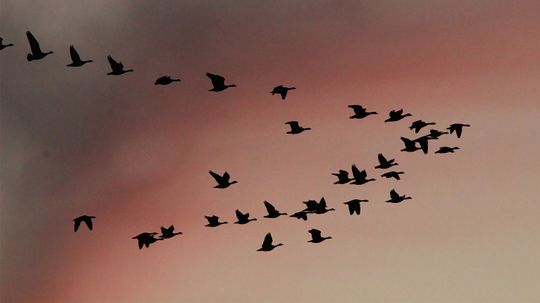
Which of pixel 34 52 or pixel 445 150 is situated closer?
pixel 34 52

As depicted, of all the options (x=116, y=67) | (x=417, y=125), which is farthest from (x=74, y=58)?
(x=417, y=125)

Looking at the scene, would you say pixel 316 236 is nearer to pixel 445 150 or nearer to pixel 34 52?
pixel 445 150

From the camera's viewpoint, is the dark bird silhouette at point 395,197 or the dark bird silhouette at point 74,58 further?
the dark bird silhouette at point 395,197

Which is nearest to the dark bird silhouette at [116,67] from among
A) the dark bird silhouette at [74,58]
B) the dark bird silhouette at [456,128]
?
the dark bird silhouette at [74,58]

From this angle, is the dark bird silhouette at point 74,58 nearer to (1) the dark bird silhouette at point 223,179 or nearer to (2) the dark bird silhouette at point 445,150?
(1) the dark bird silhouette at point 223,179

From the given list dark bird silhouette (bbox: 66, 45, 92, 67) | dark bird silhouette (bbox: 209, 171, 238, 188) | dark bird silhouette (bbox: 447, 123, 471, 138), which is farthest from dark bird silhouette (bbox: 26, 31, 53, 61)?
dark bird silhouette (bbox: 447, 123, 471, 138)

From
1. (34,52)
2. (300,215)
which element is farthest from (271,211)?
(34,52)

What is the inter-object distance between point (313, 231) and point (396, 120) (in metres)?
13.7

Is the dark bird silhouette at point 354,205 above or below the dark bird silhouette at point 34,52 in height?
below

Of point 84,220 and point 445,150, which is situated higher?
point 445,150

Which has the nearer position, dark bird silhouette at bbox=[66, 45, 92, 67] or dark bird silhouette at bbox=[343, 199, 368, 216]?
dark bird silhouette at bbox=[66, 45, 92, 67]

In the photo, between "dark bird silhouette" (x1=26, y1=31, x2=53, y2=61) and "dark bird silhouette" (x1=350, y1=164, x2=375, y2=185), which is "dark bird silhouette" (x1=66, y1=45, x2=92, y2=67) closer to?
"dark bird silhouette" (x1=26, y1=31, x2=53, y2=61)

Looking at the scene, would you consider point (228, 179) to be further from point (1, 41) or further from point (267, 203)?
point (1, 41)

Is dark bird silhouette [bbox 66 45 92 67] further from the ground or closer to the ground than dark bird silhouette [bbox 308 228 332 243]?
further from the ground
